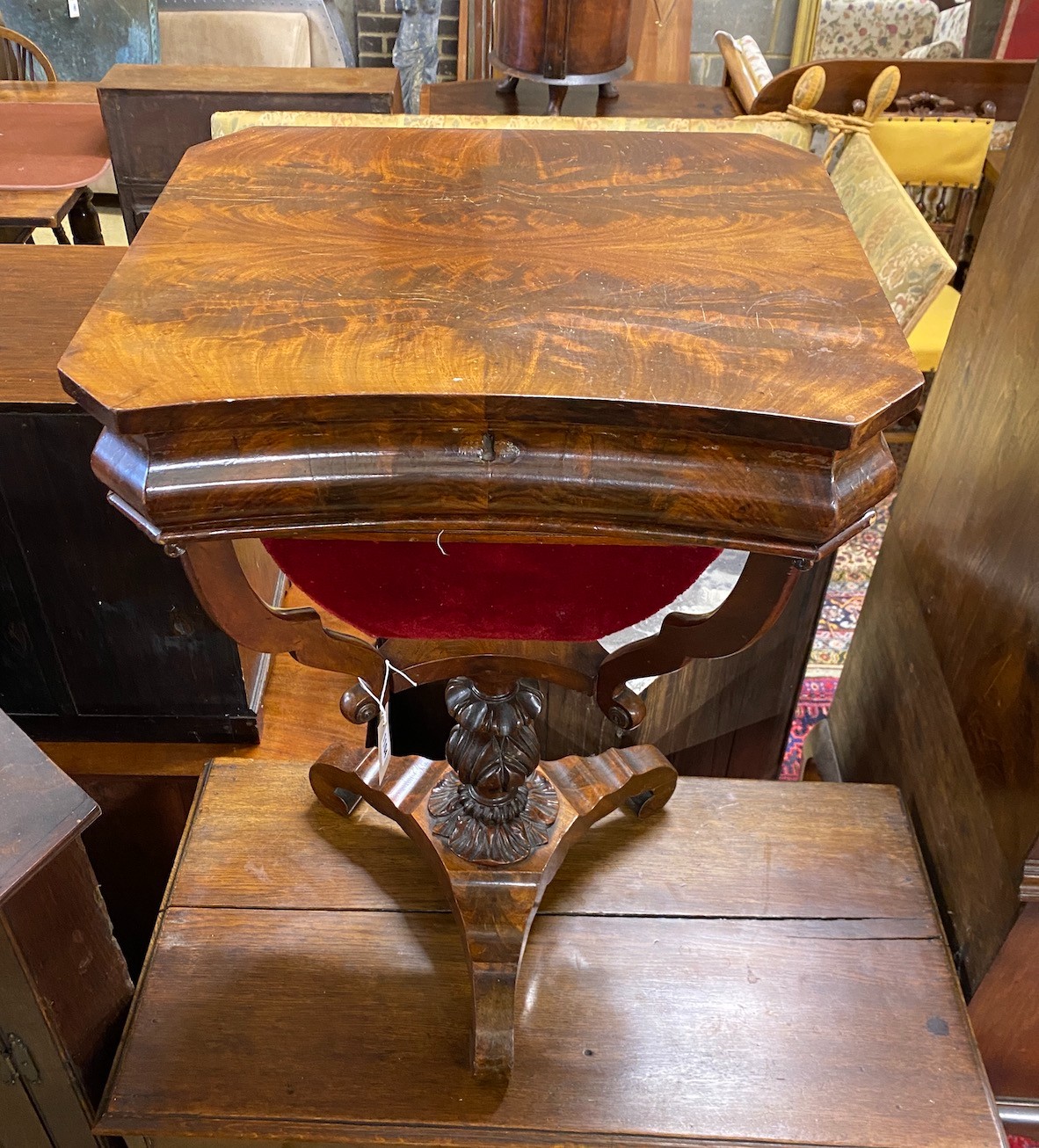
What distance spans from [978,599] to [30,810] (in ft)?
3.27

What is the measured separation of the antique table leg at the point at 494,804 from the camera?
1.03 metres

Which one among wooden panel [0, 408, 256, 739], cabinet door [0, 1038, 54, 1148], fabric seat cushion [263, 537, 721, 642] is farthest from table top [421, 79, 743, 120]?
cabinet door [0, 1038, 54, 1148]

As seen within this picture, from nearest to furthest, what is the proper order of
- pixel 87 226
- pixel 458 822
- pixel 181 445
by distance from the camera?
pixel 181 445
pixel 458 822
pixel 87 226

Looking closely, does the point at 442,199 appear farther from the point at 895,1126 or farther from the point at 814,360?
the point at 895,1126

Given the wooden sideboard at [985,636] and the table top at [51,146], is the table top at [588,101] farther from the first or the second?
the wooden sideboard at [985,636]

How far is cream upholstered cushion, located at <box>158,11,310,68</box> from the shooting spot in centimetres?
433

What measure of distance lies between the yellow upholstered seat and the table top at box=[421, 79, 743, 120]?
2.78ft

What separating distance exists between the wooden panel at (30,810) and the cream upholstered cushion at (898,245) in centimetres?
147

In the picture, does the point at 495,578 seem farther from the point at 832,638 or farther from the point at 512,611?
the point at 832,638

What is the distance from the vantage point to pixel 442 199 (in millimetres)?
836

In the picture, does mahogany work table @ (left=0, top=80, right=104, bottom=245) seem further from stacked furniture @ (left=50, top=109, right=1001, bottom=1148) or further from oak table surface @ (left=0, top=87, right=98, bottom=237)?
stacked furniture @ (left=50, top=109, right=1001, bottom=1148)

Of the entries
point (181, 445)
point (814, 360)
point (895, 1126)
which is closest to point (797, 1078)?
point (895, 1126)

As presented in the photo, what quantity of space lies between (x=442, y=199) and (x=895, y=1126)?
98 cm

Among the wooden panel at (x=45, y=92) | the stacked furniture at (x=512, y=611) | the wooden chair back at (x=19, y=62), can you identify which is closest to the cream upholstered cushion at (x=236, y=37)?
the wooden chair back at (x=19, y=62)
